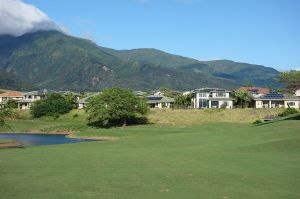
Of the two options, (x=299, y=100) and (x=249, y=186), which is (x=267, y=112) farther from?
(x=249, y=186)

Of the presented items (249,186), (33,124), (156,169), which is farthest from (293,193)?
(33,124)

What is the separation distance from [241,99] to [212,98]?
25.8ft

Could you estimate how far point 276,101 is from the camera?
121500mm

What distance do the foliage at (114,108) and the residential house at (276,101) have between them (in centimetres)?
3720

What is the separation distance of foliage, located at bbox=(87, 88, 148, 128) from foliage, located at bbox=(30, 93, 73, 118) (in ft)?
64.2

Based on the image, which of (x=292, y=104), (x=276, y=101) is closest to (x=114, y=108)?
(x=276, y=101)

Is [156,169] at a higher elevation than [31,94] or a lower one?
lower

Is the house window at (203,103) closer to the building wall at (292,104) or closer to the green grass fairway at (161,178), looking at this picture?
the building wall at (292,104)

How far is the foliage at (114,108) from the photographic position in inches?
3600

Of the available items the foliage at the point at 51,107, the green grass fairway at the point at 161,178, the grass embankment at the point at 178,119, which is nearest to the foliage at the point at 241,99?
the grass embankment at the point at 178,119

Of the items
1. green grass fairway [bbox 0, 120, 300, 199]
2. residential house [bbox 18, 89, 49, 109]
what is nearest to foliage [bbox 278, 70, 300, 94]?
green grass fairway [bbox 0, 120, 300, 199]

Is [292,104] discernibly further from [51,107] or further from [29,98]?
[29,98]

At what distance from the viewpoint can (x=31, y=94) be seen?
497 ft

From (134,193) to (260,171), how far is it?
9.28 meters
